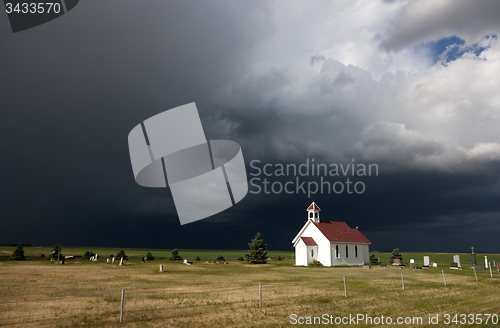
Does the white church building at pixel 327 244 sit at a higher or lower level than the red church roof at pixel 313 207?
lower

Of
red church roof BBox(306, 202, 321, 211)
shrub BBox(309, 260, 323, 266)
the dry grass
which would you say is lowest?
shrub BBox(309, 260, 323, 266)

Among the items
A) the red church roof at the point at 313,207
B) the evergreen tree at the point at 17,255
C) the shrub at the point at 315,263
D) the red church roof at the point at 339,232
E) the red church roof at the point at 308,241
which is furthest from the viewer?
the red church roof at the point at 313,207

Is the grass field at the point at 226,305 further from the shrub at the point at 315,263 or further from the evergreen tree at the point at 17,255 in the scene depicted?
the evergreen tree at the point at 17,255

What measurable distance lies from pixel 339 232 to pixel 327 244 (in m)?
5.11

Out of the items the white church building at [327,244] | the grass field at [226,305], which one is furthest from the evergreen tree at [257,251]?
the grass field at [226,305]

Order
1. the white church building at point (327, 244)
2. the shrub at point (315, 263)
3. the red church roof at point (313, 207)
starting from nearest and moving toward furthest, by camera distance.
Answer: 1. the shrub at point (315, 263)
2. the white church building at point (327, 244)
3. the red church roof at point (313, 207)

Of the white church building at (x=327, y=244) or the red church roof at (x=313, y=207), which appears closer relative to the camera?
the white church building at (x=327, y=244)

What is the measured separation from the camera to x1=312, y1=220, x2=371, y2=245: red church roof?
179 ft

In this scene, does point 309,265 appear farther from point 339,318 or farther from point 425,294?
point 339,318

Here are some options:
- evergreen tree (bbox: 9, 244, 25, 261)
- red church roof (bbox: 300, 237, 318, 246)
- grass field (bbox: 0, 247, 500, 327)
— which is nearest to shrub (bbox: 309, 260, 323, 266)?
red church roof (bbox: 300, 237, 318, 246)

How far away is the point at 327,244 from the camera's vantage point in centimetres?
5306

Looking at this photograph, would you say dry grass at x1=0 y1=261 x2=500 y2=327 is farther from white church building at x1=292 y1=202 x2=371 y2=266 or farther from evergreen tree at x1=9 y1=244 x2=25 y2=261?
evergreen tree at x1=9 y1=244 x2=25 y2=261

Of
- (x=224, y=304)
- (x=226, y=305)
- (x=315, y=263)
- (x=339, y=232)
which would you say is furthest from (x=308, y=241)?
(x=226, y=305)

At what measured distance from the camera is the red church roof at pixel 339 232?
179ft
